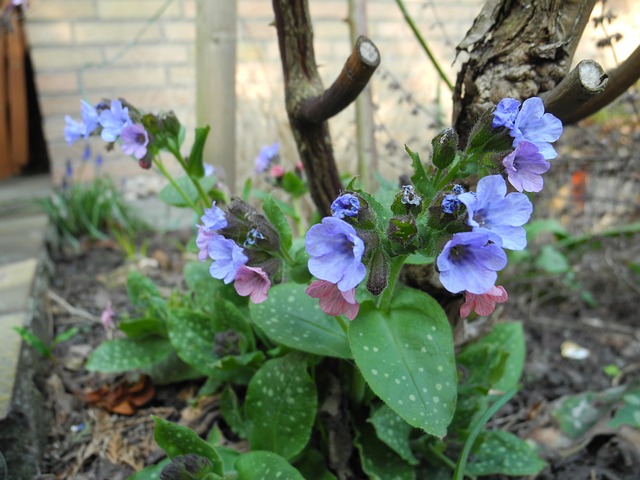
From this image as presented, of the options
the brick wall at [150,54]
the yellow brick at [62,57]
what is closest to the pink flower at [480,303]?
the brick wall at [150,54]

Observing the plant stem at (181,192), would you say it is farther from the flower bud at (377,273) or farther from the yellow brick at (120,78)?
the yellow brick at (120,78)

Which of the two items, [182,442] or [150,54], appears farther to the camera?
→ [150,54]

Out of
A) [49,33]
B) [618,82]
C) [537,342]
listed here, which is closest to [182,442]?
[618,82]

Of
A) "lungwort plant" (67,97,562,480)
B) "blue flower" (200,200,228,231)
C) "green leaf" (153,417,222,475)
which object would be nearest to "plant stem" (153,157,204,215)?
"lungwort plant" (67,97,562,480)

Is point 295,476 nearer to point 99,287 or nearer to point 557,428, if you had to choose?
point 557,428

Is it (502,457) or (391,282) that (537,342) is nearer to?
(502,457)

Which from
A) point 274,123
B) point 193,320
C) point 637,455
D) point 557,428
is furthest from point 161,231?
point 637,455
